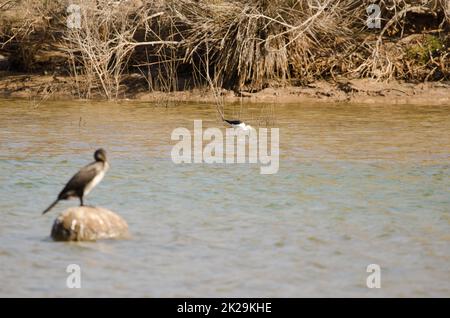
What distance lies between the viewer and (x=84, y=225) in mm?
8117

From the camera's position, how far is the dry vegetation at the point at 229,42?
645 inches

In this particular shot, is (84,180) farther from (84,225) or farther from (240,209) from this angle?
(240,209)

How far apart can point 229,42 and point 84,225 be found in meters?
8.91

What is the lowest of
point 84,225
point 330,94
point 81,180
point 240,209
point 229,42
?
point 240,209

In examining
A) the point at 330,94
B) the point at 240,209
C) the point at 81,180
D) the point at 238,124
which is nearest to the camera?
the point at 81,180

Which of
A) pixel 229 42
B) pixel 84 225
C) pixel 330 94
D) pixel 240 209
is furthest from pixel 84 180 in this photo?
pixel 330 94

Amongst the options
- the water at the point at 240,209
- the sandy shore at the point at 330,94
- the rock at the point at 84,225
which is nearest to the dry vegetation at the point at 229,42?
the sandy shore at the point at 330,94

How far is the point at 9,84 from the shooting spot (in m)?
17.9

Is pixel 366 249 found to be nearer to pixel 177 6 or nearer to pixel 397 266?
pixel 397 266

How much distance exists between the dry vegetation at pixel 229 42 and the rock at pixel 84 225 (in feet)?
26.6

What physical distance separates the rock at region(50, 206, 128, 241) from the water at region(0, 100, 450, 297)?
0.11 meters

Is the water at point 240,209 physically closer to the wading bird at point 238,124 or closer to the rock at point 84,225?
the rock at point 84,225

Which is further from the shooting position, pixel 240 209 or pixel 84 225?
pixel 240 209
